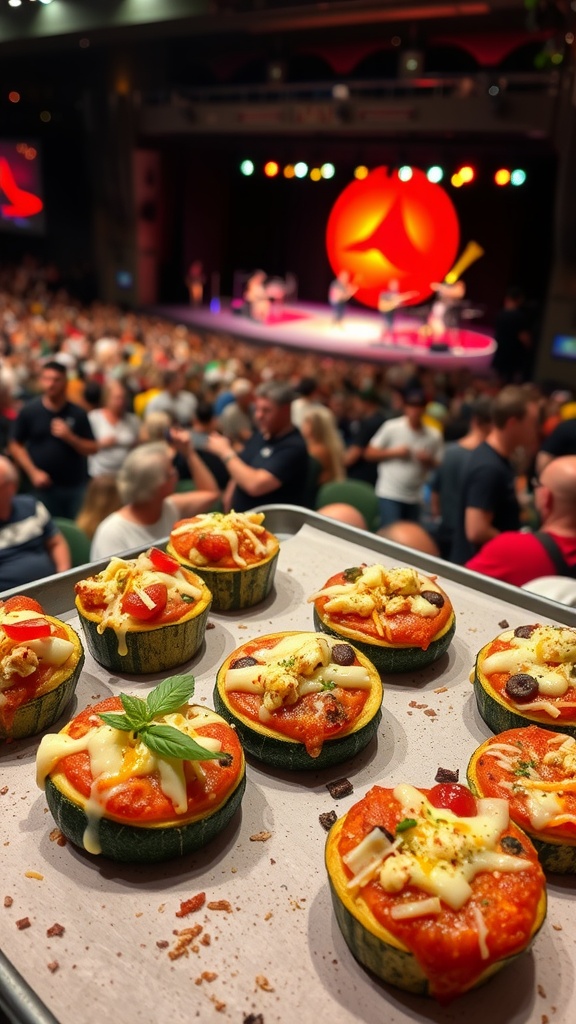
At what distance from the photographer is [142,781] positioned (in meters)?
1.98

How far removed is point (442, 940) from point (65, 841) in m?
1.02

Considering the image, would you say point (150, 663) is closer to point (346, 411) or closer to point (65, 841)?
point (65, 841)

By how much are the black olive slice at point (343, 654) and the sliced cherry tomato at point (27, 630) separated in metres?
0.90

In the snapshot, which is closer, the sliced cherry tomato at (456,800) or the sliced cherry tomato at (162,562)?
the sliced cherry tomato at (456,800)

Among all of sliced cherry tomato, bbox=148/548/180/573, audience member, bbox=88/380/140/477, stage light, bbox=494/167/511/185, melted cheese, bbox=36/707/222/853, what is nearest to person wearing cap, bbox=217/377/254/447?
audience member, bbox=88/380/140/477

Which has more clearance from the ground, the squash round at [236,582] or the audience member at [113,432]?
the squash round at [236,582]

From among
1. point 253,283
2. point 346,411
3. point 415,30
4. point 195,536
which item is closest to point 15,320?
point 346,411

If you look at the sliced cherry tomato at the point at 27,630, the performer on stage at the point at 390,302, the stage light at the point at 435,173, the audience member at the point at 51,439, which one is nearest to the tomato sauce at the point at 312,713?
the sliced cherry tomato at the point at 27,630

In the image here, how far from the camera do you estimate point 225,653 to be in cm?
283

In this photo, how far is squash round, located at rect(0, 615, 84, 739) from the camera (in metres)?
2.27

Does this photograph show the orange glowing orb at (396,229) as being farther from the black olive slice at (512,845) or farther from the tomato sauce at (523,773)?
the black olive slice at (512,845)

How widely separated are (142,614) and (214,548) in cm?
52

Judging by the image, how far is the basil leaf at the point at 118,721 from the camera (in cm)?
201

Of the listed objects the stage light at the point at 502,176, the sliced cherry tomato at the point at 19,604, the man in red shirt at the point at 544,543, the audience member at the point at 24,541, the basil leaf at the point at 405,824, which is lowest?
the audience member at the point at 24,541
